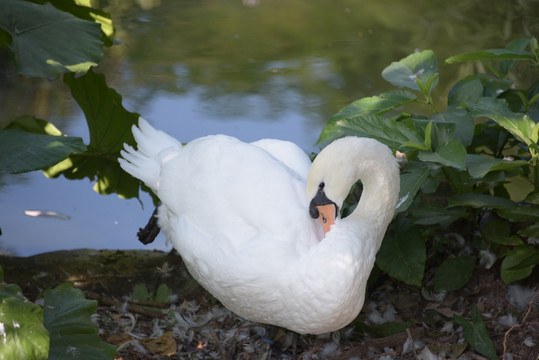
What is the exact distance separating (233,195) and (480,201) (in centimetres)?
81

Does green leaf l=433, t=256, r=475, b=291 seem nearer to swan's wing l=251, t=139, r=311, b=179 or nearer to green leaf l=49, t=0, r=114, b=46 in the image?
swan's wing l=251, t=139, r=311, b=179

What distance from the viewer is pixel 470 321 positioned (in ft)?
8.05

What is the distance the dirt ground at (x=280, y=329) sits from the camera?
2375mm

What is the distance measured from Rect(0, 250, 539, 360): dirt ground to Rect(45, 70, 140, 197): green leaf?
43cm

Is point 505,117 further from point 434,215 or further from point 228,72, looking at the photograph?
point 228,72

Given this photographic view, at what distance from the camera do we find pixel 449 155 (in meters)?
2.10

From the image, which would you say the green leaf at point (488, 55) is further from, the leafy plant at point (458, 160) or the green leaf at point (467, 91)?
the green leaf at point (467, 91)

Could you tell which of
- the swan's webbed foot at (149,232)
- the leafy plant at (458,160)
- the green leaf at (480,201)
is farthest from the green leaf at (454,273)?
the swan's webbed foot at (149,232)

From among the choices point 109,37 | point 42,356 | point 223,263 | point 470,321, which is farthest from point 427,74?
point 42,356

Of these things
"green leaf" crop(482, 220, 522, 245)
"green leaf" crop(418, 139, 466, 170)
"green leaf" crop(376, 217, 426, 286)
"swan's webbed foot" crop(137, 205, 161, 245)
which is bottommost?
"swan's webbed foot" crop(137, 205, 161, 245)

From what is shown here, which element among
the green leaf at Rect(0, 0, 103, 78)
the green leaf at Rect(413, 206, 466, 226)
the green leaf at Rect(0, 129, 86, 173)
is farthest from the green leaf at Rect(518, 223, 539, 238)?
the green leaf at Rect(0, 0, 103, 78)

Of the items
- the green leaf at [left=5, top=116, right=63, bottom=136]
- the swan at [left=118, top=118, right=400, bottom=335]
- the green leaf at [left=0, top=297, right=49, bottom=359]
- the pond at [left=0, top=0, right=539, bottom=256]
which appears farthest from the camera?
the pond at [left=0, top=0, right=539, bottom=256]

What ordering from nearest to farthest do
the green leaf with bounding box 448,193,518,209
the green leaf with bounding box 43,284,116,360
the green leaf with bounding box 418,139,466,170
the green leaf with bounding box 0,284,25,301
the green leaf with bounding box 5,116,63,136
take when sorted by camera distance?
the green leaf with bounding box 0,284,25,301 < the green leaf with bounding box 43,284,116,360 < the green leaf with bounding box 418,139,466,170 < the green leaf with bounding box 448,193,518,209 < the green leaf with bounding box 5,116,63,136

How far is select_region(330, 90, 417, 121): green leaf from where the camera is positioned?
2.48 m
